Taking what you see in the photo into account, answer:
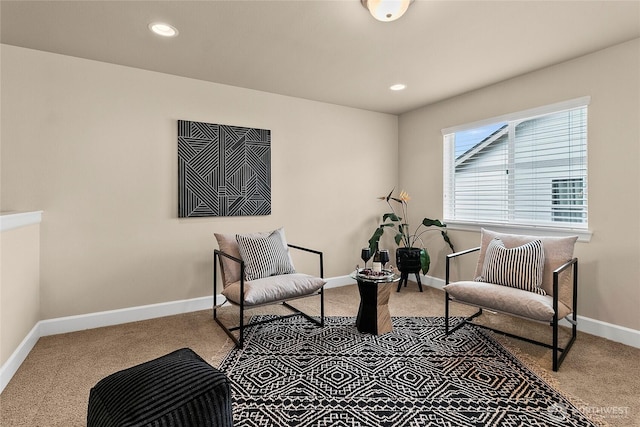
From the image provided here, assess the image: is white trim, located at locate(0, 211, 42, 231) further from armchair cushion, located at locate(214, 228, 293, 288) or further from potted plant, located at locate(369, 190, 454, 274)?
potted plant, located at locate(369, 190, 454, 274)

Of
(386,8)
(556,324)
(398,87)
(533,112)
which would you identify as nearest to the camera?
(386,8)

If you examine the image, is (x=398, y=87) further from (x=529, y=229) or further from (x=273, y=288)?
(x=273, y=288)

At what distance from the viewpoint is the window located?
3152 mm

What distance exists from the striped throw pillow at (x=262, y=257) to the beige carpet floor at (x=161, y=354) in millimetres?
610

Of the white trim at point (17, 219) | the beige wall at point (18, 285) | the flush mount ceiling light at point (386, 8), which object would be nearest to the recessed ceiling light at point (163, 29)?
the flush mount ceiling light at point (386, 8)

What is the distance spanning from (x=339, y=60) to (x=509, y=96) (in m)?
1.88

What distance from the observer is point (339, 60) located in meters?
3.08

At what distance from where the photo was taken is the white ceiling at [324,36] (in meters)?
2.27

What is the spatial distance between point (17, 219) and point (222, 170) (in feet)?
5.68

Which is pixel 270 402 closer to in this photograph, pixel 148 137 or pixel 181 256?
pixel 181 256

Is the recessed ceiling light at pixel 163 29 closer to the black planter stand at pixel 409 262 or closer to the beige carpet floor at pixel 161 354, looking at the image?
the beige carpet floor at pixel 161 354

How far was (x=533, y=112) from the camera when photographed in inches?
134

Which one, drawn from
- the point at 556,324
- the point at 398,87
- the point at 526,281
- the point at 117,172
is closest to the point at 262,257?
the point at 117,172

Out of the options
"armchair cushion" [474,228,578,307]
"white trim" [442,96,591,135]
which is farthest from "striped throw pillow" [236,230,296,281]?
"white trim" [442,96,591,135]
